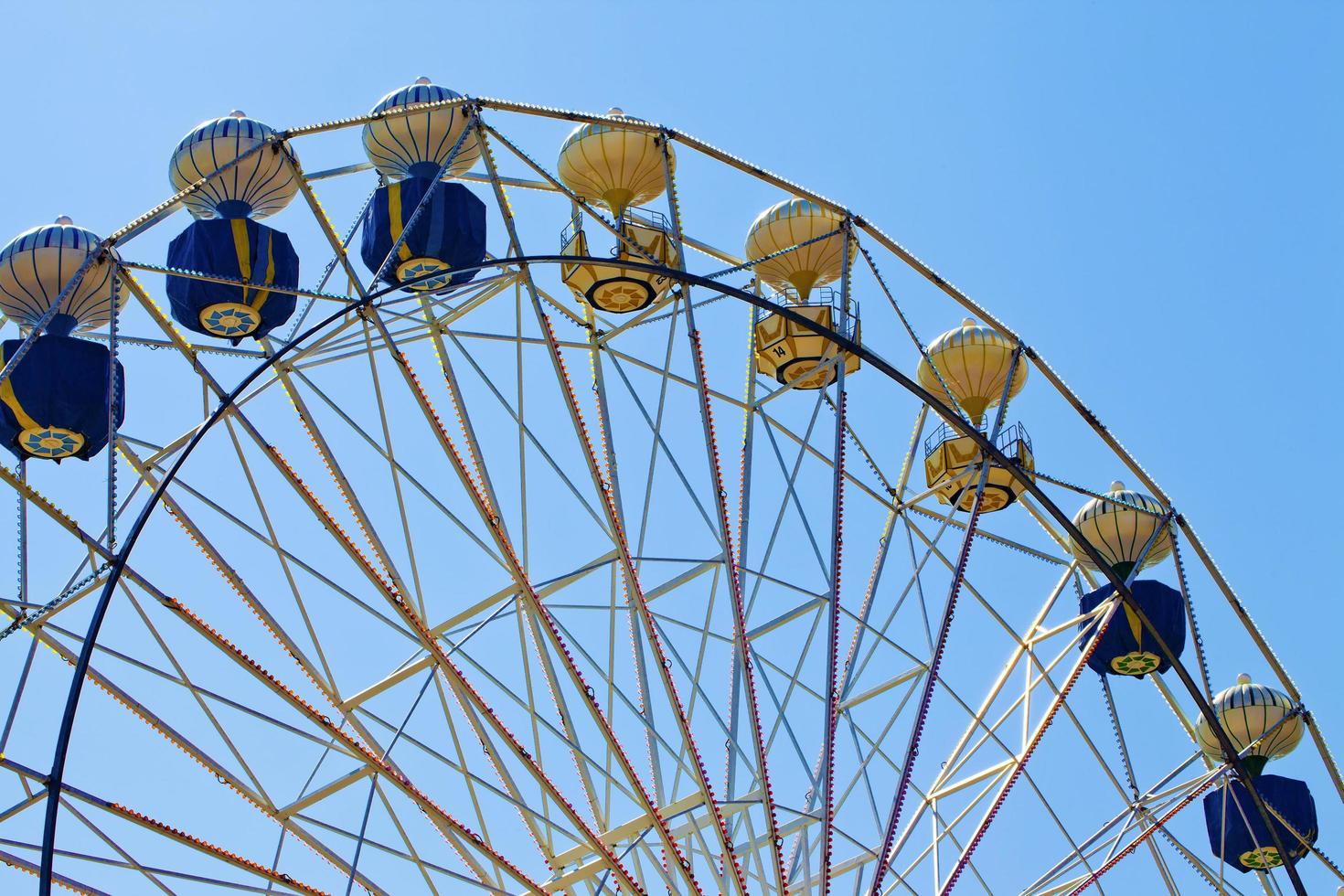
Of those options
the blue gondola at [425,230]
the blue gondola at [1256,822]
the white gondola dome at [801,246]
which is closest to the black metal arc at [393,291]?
the blue gondola at [425,230]

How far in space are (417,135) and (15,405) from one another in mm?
5812

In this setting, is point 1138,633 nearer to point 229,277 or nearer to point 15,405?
point 229,277

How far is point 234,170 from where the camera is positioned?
2373 centimetres

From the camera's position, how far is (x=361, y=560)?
910 inches

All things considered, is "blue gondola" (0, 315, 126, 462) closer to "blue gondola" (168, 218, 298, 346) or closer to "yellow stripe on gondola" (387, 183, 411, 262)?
"blue gondola" (168, 218, 298, 346)

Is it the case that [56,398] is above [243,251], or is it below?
below

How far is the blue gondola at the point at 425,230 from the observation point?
2378 centimetres

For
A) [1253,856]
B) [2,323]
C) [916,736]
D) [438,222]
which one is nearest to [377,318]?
[438,222]

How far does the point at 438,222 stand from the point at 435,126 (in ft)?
3.86

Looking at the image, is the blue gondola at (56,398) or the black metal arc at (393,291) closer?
the black metal arc at (393,291)

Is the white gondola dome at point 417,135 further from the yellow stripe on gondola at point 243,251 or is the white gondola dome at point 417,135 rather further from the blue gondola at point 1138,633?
the blue gondola at point 1138,633

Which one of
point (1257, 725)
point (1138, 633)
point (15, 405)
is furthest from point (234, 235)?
point (1257, 725)

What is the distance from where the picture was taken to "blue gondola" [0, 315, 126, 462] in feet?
76.9

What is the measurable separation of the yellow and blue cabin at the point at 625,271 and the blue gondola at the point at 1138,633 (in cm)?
826
